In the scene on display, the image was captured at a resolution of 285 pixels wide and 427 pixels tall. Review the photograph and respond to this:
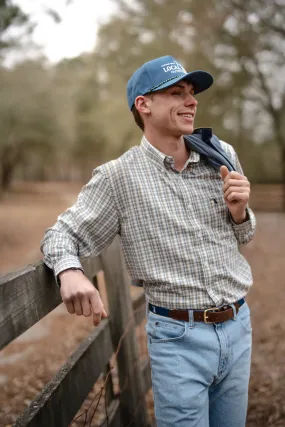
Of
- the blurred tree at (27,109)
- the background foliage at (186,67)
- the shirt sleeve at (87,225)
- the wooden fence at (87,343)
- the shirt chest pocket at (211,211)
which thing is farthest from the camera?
the blurred tree at (27,109)

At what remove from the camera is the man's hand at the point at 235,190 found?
2057 millimetres

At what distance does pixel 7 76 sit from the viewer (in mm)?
20547

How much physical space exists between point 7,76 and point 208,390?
20.3 meters

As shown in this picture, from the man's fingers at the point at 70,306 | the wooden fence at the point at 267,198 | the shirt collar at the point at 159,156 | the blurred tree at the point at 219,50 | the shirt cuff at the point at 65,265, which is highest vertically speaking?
the blurred tree at the point at 219,50

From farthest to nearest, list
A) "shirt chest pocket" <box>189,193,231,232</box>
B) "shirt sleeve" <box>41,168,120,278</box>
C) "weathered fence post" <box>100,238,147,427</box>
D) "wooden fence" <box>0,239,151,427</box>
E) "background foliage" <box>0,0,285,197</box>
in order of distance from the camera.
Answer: "background foliage" <box>0,0,285,197</box> < "weathered fence post" <box>100,238,147,427</box> < "shirt chest pocket" <box>189,193,231,232</box> < "shirt sleeve" <box>41,168,120,278</box> < "wooden fence" <box>0,239,151,427</box>

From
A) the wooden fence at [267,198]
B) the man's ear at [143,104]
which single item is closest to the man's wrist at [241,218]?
the man's ear at [143,104]

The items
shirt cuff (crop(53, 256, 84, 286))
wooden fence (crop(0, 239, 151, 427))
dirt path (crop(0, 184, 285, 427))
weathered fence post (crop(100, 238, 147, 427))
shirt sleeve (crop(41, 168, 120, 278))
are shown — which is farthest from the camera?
dirt path (crop(0, 184, 285, 427))

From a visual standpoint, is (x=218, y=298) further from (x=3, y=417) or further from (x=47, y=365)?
(x=47, y=365)

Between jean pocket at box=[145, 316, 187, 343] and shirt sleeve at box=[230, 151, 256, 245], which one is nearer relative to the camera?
jean pocket at box=[145, 316, 187, 343]

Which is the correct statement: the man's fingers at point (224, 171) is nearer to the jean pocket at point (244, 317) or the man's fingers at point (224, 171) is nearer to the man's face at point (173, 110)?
the man's face at point (173, 110)

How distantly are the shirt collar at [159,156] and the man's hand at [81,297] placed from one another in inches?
26.1

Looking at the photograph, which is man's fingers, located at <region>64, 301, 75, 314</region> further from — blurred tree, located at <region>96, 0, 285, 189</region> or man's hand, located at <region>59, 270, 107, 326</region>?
blurred tree, located at <region>96, 0, 285, 189</region>

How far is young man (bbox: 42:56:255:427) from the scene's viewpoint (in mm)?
2055

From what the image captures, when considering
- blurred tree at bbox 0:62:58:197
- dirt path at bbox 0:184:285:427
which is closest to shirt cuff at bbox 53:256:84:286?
dirt path at bbox 0:184:285:427
